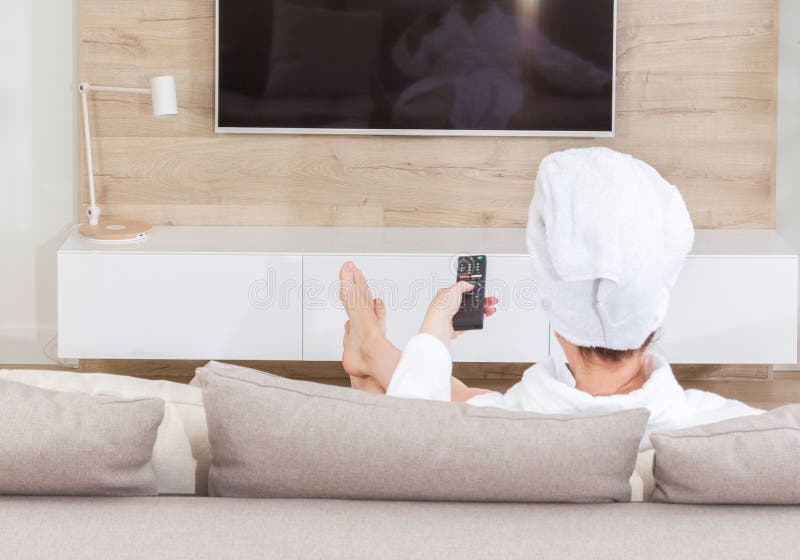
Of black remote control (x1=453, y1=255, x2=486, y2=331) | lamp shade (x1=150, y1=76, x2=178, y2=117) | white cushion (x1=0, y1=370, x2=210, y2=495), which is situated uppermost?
lamp shade (x1=150, y1=76, x2=178, y2=117)

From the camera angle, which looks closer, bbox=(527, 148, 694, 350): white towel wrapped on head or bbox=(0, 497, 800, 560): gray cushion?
bbox=(0, 497, 800, 560): gray cushion

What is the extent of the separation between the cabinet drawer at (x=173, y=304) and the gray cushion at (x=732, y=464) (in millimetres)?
2372

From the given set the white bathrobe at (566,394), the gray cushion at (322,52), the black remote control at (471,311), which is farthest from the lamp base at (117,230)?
the white bathrobe at (566,394)

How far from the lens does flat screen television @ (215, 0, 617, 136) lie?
12.3 feet

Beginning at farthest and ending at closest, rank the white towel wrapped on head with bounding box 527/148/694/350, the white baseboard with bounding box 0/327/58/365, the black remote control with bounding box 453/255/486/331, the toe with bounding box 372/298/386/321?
the white baseboard with bounding box 0/327/58/365 → the toe with bounding box 372/298/386/321 → the black remote control with bounding box 453/255/486/331 → the white towel wrapped on head with bounding box 527/148/694/350

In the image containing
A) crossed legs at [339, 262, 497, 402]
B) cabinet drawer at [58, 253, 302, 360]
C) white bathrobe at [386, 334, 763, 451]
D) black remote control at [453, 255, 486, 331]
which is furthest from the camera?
cabinet drawer at [58, 253, 302, 360]

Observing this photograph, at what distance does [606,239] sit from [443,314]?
0.46m

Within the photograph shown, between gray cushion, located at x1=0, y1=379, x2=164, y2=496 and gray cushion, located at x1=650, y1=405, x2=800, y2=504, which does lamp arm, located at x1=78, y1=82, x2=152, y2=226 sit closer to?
gray cushion, located at x1=0, y1=379, x2=164, y2=496

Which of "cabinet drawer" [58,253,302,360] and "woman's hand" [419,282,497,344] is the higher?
"woman's hand" [419,282,497,344]

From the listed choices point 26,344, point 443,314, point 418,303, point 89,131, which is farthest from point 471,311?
point 26,344

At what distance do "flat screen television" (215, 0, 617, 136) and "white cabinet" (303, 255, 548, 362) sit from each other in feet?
1.88

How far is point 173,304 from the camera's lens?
3539mm

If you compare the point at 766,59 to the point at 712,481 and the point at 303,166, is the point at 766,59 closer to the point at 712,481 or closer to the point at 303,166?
the point at 303,166

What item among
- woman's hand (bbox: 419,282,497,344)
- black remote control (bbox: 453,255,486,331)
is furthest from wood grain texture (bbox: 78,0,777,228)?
woman's hand (bbox: 419,282,497,344)
